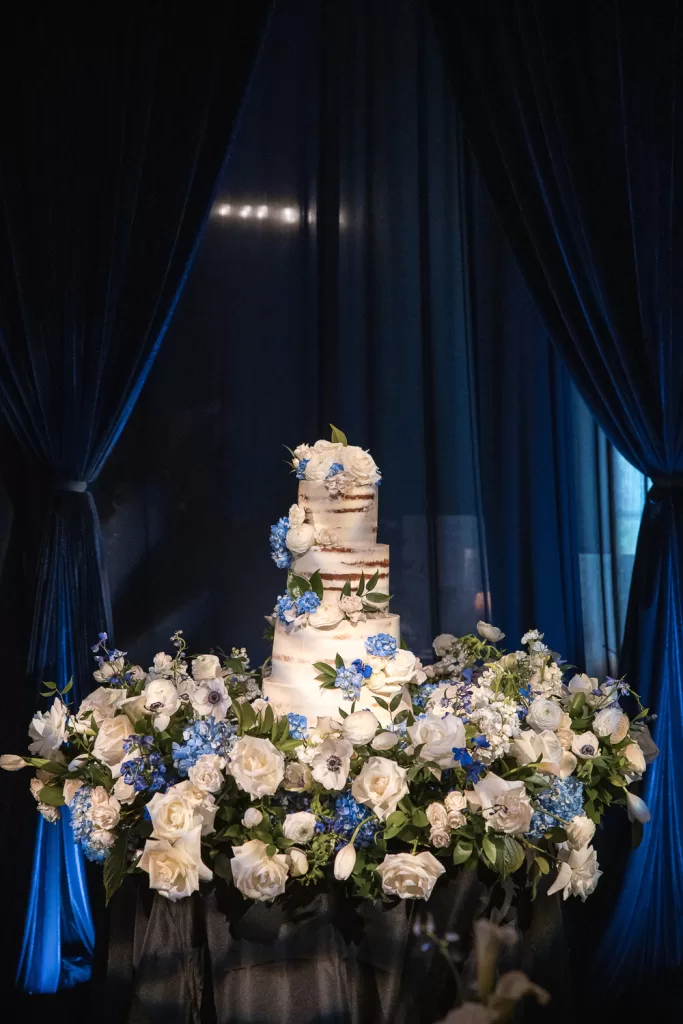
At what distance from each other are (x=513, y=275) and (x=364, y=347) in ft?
2.12

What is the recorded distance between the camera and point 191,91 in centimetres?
298

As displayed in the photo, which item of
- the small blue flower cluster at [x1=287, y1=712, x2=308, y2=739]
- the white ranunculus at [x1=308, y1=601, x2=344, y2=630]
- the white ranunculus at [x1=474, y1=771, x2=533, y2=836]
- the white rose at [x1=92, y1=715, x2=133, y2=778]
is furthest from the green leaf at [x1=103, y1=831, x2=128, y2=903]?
the white ranunculus at [x1=474, y1=771, x2=533, y2=836]

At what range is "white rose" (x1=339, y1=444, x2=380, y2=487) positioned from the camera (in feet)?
7.06

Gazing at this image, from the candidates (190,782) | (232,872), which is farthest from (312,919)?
(190,782)

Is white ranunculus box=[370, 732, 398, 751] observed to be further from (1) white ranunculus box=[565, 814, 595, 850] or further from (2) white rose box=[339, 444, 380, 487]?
(2) white rose box=[339, 444, 380, 487]

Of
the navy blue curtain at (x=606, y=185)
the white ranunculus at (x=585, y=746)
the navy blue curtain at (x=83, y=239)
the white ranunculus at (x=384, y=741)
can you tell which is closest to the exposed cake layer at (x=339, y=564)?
the white ranunculus at (x=384, y=741)

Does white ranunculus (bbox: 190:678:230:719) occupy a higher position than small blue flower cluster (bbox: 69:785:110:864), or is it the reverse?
white ranunculus (bbox: 190:678:230:719)

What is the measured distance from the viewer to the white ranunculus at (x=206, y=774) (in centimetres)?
179

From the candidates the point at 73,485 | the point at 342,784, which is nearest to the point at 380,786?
the point at 342,784

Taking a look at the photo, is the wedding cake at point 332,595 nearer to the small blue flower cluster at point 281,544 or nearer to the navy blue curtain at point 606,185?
the small blue flower cluster at point 281,544

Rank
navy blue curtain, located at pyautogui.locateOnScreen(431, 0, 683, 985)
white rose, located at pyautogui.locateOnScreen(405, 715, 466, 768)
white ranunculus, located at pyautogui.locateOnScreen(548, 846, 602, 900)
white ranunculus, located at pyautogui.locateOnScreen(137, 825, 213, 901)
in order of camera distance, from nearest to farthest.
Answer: white ranunculus, located at pyautogui.locateOnScreen(137, 825, 213, 901)
white rose, located at pyautogui.locateOnScreen(405, 715, 466, 768)
white ranunculus, located at pyautogui.locateOnScreen(548, 846, 602, 900)
navy blue curtain, located at pyautogui.locateOnScreen(431, 0, 683, 985)

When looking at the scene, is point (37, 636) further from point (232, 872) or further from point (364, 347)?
point (364, 347)

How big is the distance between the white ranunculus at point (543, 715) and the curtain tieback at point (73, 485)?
1.63 m

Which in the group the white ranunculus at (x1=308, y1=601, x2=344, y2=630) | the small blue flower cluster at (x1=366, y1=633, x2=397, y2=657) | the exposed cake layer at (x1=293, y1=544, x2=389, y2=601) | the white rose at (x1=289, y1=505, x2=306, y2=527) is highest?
the white rose at (x1=289, y1=505, x2=306, y2=527)
